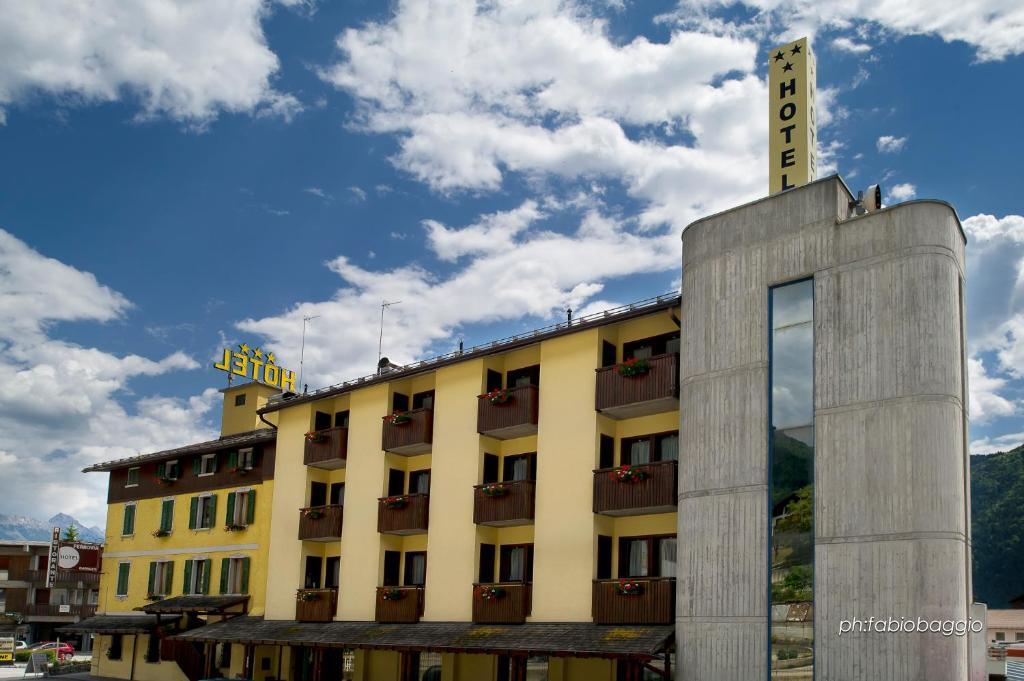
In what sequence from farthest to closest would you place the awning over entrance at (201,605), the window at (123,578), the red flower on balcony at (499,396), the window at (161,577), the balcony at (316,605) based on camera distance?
the window at (123,578) < the window at (161,577) < the awning over entrance at (201,605) < the balcony at (316,605) < the red flower on balcony at (499,396)

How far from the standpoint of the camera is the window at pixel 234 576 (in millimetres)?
46438

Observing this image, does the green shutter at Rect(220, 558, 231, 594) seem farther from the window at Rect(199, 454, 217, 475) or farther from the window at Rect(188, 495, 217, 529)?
the window at Rect(199, 454, 217, 475)

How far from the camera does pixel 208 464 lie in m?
50.5

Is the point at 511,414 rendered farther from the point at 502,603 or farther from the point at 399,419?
the point at 502,603

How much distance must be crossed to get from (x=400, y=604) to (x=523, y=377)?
9.33 metres

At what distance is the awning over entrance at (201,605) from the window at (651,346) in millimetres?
22957

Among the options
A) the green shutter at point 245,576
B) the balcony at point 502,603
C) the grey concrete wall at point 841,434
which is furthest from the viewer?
the green shutter at point 245,576

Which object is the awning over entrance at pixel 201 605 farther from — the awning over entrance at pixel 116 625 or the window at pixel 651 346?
the window at pixel 651 346

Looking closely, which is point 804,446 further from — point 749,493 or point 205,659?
point 205,659

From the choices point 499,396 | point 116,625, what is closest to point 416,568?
point 499,396

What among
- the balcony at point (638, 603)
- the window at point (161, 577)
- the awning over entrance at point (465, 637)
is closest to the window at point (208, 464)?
the window at point (161, 577)

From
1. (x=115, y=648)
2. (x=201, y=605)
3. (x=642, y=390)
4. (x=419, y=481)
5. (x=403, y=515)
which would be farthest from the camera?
(x=115, y=648)

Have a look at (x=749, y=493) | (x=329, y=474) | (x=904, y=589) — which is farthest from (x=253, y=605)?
(x=904, y=589)

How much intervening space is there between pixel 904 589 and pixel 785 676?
382 centimetres
